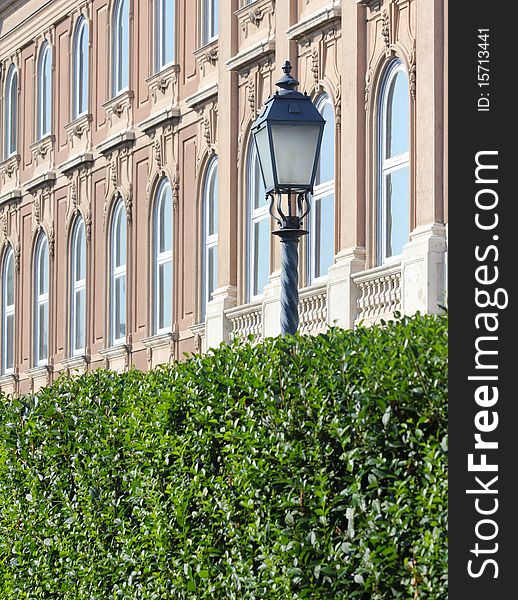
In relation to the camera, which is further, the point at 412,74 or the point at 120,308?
the point at 120,308

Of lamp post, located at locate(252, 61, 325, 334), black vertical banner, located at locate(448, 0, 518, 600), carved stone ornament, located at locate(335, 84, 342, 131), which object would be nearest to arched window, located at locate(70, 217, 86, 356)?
carved stone ornament, located at locate(335, 84, 342, 131)

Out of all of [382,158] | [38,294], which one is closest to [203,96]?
[382,158]

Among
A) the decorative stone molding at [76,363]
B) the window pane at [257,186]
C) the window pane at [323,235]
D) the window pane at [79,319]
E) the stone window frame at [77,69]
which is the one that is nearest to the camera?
the window pane at [323,235]

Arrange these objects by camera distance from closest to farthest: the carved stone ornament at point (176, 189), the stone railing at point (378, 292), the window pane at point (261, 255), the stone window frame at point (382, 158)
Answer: the stone railing at point (378, 292)
the stone window frame at point (382, 158)
the window pane at point (261, 255)
the carved stone ornament at point (176, 189)

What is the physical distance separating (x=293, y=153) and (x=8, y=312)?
1231 inches

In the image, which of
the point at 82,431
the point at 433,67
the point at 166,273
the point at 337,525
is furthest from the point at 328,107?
the point at 337,525

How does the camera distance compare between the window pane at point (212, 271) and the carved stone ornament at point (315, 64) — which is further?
the window pane at point (212, 271)

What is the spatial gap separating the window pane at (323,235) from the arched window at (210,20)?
19.4 feet

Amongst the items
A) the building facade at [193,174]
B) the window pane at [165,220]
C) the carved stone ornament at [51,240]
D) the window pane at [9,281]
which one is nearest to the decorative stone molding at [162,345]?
the building facade at [193,174]

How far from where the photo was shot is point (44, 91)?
41.4m

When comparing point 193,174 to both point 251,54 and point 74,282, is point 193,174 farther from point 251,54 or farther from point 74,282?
point 74,282

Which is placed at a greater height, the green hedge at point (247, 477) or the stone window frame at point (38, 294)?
the stone window frame at point (38, 294)

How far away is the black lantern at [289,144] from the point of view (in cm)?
1300

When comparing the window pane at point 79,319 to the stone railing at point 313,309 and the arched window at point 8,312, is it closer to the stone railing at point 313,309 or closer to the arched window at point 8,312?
the arched window at point 8,312
